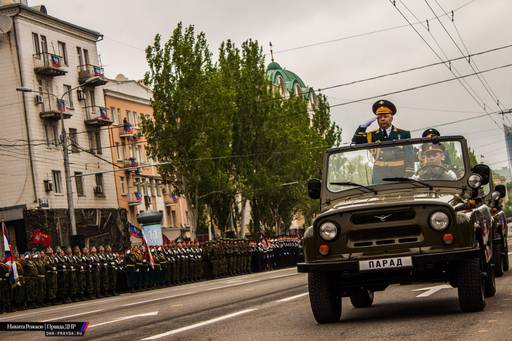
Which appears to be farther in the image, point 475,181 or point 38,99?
point 38,99

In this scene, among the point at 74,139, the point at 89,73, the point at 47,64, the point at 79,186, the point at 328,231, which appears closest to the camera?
the point at 328,231

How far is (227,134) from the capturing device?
196 feet

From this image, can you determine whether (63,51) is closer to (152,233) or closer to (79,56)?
(79,56)

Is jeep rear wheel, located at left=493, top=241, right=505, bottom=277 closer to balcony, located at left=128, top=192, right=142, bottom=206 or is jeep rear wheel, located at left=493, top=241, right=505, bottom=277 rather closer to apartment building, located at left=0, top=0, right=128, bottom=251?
apartment building, located at left=0, top=0, right=128, bottom=251

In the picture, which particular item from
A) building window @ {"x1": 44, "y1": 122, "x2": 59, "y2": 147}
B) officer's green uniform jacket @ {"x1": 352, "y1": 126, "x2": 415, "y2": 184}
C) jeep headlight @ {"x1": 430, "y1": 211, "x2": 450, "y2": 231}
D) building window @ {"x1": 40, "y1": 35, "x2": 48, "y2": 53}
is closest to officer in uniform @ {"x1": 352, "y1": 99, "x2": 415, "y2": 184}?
officer's green uniform jacket @ {"x1": 352, "y1": 126, "x2": 415, "y2": 184}

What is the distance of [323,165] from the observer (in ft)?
43.4

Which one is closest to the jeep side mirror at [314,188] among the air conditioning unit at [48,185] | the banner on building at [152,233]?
the banner on building at [152,233]

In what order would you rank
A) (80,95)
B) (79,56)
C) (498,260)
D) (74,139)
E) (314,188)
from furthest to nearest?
(79,56)
(80,95)
(74,139)
(498,260)
(314,188)

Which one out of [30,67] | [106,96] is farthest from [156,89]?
[106,96]

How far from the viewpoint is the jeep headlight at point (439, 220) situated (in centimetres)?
1119

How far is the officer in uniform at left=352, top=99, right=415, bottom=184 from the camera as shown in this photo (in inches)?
506

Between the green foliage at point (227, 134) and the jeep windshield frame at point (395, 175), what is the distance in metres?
44.8

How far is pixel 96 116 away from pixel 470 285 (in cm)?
5675

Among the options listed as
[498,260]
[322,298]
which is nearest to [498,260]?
[498,260]
